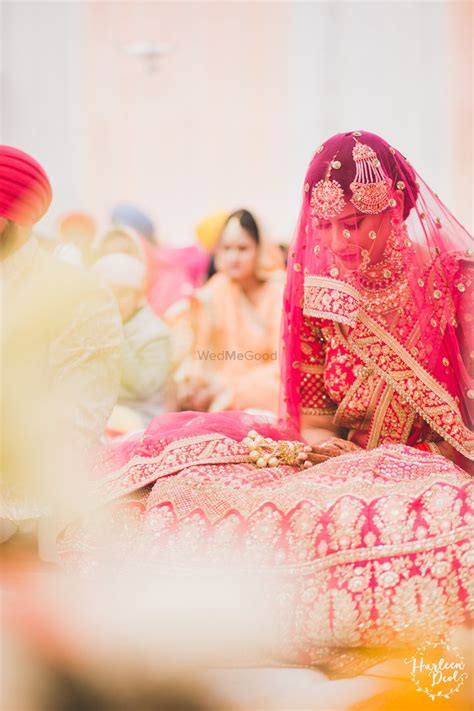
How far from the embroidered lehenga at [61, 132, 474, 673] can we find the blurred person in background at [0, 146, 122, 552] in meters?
0.14

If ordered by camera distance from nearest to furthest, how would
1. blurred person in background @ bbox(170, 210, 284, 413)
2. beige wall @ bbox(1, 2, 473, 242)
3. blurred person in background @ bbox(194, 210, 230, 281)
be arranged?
blurred person in background @ bbox(170, 210, 284, 413) < blurred person in background @ bbox(194, 210, 230, 281) < beige wall @ bbox(1, 2, 473, 242)

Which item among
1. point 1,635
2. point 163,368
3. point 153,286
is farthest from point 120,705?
point 153,286

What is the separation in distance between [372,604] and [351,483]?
0.84 ft

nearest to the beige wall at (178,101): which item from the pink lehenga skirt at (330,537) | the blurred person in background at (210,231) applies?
the blurred person in background at (210,231)

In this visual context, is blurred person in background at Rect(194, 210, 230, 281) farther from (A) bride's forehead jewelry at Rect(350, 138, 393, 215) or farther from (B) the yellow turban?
(A) bride's forehead jewelry at Rect(350, 138, 393, 215)

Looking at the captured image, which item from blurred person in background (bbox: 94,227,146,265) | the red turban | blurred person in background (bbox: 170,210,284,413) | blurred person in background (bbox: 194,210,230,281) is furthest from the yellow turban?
the red turban

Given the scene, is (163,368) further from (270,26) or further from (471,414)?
(270,26)

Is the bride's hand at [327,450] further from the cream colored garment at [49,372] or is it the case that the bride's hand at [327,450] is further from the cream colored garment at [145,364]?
the cream colored garment at [145,364]

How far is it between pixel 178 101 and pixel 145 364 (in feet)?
20.3

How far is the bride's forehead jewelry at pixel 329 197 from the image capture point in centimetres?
231

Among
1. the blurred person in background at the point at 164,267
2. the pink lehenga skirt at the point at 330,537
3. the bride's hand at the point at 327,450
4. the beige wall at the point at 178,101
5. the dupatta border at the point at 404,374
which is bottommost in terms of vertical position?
the pink lehenga skirt at the point at 330,537

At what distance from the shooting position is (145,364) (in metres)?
3.93

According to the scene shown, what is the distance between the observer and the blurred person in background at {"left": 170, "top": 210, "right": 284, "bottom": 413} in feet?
13.5

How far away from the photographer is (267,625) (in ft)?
6.43
